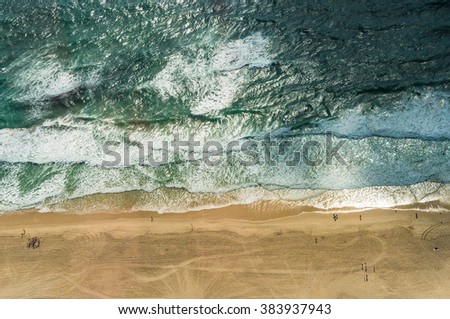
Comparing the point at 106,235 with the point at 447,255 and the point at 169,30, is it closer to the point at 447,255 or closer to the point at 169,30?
the point at 169,30

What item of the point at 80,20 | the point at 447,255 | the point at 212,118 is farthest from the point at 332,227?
the point at 80,20

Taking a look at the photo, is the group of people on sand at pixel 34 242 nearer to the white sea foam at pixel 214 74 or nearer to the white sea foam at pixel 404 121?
the white sea foam at pixel 214 74

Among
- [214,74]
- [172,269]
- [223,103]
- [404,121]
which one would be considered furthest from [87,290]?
[404,121]

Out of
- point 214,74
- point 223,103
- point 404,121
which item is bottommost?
point 404,121

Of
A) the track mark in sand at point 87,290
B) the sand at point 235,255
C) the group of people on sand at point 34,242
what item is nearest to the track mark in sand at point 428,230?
the sand at point 235,255

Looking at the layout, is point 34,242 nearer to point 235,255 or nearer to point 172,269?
point 172,269

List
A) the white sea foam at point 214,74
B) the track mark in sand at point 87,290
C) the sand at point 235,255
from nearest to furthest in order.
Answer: the sand at point 235,255 < the track mark in sand at point 87,290 < the white sea foam at point 214,74
